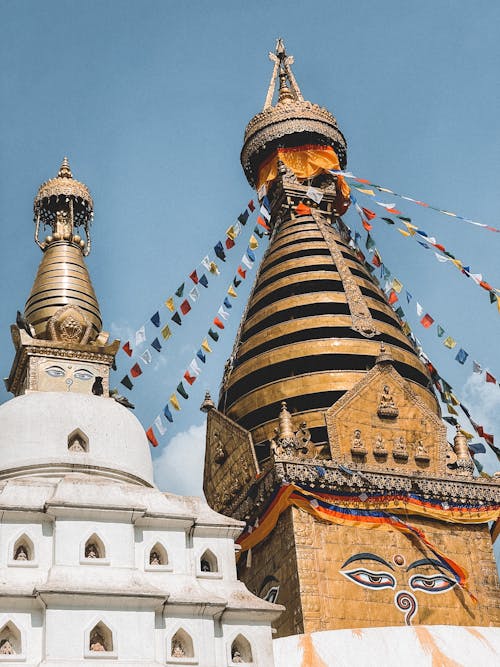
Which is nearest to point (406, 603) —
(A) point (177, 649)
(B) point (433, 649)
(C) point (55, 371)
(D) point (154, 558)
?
(B) point (433, 649)

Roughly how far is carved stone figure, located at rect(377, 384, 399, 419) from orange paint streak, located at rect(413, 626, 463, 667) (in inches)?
169

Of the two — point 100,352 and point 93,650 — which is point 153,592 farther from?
point 100,352

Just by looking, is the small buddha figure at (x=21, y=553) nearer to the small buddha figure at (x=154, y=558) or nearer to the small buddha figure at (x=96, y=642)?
the small buddha figure at (x=96, y=642)

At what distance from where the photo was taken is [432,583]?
16750 mm

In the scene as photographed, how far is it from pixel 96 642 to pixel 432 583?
21.6ft

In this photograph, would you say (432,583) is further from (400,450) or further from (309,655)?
(309,655)

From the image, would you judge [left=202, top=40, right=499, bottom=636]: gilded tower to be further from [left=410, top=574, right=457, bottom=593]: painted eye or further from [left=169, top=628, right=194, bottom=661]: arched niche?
[left=169, top=628, right=194, bottom=661]: arched niche

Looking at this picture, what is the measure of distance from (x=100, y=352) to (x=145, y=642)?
5563mm

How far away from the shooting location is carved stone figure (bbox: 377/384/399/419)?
18.2 m

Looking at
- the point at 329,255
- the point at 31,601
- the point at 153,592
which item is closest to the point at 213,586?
the point at 153,592

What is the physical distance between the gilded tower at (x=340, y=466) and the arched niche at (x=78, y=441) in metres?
3.65

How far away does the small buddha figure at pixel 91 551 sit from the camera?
12.8 meters

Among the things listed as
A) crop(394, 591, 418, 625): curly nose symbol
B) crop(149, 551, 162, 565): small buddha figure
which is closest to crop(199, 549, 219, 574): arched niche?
crop(149, 551, 162, 565): small buddha figure

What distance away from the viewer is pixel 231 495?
60.6 feet
